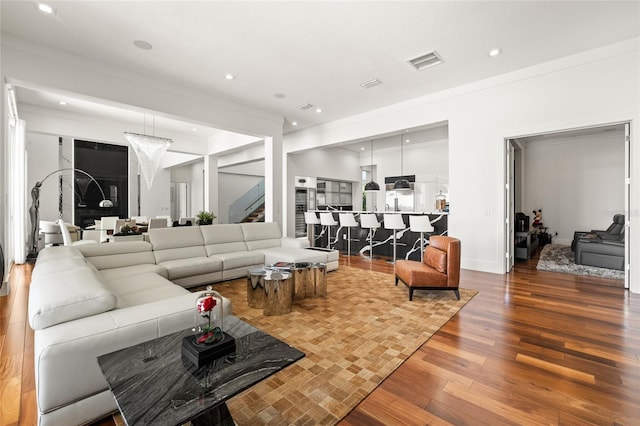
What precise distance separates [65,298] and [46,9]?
3.43m

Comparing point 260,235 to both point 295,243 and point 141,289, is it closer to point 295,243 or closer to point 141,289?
point 295,243

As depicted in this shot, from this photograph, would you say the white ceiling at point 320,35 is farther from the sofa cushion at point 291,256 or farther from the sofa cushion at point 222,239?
the sofa cushion at point 291,256

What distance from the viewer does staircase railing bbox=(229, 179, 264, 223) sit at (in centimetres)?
1199

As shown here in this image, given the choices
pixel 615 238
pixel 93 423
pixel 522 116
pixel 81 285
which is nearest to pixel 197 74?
pixel 81 285

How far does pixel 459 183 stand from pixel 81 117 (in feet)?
28.3

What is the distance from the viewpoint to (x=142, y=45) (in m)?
3.99

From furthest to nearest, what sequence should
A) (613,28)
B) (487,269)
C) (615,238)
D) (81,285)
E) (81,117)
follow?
(81,117), (615,238), (487,269), (613,28), (81,285)

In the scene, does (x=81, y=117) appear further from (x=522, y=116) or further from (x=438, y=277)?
(x=522, y=116)

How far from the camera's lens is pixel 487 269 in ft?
17.1

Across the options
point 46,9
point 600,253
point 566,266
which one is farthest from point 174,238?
point 600,253

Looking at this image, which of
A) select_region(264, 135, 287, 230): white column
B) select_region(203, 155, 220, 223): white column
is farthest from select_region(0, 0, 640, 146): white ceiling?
select_region(203, 155, 220, 223): white column

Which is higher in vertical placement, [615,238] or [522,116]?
[522,116]

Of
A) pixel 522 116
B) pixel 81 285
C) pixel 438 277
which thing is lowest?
pixel 438 277

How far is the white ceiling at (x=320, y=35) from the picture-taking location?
3.24m
